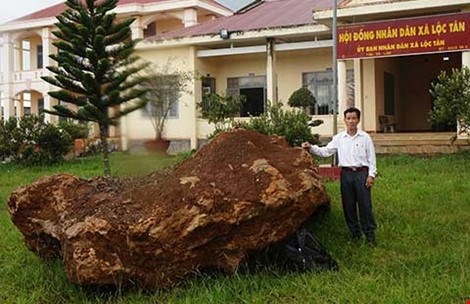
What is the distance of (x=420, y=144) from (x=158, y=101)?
1125 cm

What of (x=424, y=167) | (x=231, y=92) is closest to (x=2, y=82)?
(x=231, y=92)

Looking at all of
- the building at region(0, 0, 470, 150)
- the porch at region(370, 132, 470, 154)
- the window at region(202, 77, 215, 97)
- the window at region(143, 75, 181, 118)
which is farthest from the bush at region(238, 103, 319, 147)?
the window at region(143, 75, 181, 118)

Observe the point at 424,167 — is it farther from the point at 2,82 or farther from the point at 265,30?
the point at 2,82

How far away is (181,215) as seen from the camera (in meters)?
4.38

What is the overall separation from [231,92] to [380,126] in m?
4.99

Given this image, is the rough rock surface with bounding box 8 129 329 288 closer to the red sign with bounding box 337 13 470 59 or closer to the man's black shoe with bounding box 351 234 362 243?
the man's black shoe with bounding box 351 234 362 243

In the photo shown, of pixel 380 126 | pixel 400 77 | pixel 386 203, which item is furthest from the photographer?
pixel 400 77

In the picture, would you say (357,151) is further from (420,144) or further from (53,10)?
(53,10)

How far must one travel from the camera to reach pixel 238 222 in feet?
14.7

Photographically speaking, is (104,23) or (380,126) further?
(380,126)

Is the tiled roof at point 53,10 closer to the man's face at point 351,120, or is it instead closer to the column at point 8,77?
the column at point 8,77

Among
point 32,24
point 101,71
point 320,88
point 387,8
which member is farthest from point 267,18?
point 101,71

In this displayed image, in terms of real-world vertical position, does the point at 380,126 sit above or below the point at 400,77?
below

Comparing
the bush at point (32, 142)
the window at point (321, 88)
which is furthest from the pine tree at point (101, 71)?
the window at point (321, 88)
